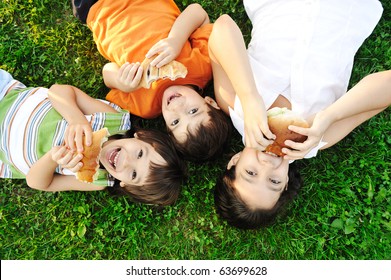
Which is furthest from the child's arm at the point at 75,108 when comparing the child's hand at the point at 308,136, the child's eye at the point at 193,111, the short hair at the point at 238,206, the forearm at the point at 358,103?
the forearm at the point at 358,103

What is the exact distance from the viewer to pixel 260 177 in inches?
100

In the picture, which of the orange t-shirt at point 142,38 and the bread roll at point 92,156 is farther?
the orange t-shirt at point 142,38

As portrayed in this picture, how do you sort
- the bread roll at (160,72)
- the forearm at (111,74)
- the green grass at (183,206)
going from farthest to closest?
1. the green grass at (183,206)
2. the forearm at (111,74)
3. the bread roll at (160,72)

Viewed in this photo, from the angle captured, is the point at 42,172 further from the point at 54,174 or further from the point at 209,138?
the point at 209,138

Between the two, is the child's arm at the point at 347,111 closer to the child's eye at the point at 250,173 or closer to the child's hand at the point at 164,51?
the child's eye at the point at 250,173

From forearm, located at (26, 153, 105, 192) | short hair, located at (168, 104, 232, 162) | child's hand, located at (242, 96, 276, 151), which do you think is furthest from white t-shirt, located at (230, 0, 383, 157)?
forearm, located at (26, 153, 105, 192)

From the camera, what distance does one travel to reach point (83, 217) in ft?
10.9

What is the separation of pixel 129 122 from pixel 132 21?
73cm

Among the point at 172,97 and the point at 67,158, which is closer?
the point at 67,158

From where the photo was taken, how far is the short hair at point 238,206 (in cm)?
272

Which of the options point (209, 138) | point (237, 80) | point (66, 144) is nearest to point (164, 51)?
point (237, 80)

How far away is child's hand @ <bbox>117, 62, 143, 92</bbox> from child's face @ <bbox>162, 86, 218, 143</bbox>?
247 mm

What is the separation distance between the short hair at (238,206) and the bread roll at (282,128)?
39cm

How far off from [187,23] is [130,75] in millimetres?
571
